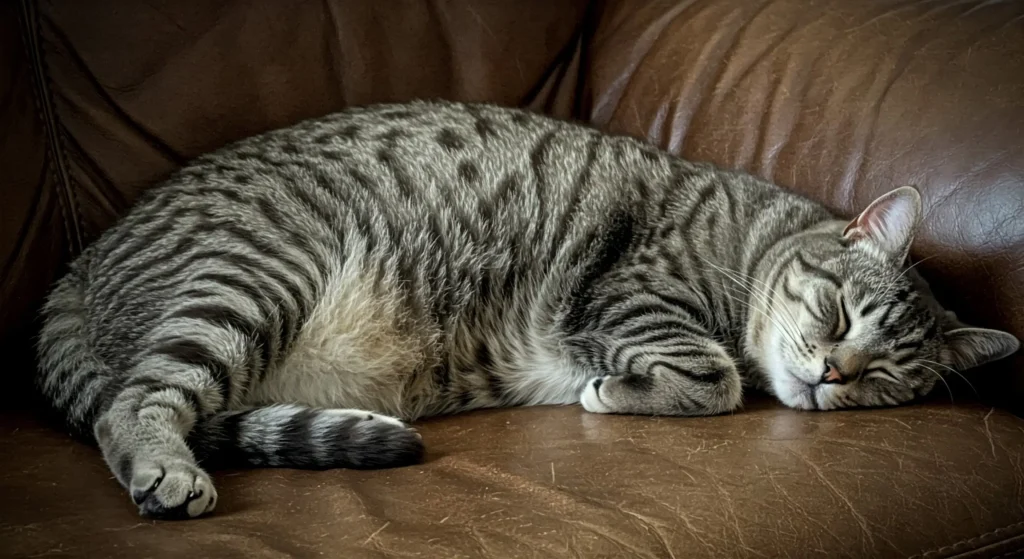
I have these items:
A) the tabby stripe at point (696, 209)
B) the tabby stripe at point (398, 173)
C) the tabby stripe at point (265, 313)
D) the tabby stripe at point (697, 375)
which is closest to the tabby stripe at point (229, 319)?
the tabby stripe at point (265, 313)

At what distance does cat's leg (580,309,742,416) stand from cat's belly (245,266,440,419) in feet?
1.03

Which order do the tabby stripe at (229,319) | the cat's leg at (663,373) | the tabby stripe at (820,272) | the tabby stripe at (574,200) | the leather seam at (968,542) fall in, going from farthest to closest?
the tabby stripe at (574,200) < the tabby stripe at (820,272) < the cat's leg at (663,373) < the tabby stripe at (229,319) < the leather seam at (968,542)

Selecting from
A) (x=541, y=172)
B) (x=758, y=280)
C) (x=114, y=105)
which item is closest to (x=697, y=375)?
(x=758, y=280)

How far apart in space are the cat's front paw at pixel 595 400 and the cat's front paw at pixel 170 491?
65 cm

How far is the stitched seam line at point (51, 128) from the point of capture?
1.54m

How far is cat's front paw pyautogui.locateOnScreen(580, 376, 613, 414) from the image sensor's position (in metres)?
1.50

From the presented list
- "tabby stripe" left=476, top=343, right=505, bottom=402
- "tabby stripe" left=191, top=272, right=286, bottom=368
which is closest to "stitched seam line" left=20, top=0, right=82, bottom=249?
"tabby stripe" left=191, top=272, right=286, bottom=368

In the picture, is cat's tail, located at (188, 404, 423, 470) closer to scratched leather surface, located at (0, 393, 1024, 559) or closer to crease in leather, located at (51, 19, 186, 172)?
scratched leather surface, located at (0, 393, 1024, 559)

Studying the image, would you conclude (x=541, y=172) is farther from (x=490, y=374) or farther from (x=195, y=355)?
(x=195, y=355)

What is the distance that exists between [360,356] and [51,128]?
71 centimetres

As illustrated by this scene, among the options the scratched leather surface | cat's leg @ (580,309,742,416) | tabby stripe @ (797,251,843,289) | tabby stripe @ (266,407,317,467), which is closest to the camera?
the scratched leather surface

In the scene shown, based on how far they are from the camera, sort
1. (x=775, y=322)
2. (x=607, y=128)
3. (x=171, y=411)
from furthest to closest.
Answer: (x=607, y=128), (x=775, y=322), (x=171, y=411)

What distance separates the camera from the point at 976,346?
4.82 feet

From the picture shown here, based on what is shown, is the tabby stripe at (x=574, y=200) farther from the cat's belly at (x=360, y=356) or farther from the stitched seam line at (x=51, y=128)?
the stitched seam line at (x=51, y=128)
